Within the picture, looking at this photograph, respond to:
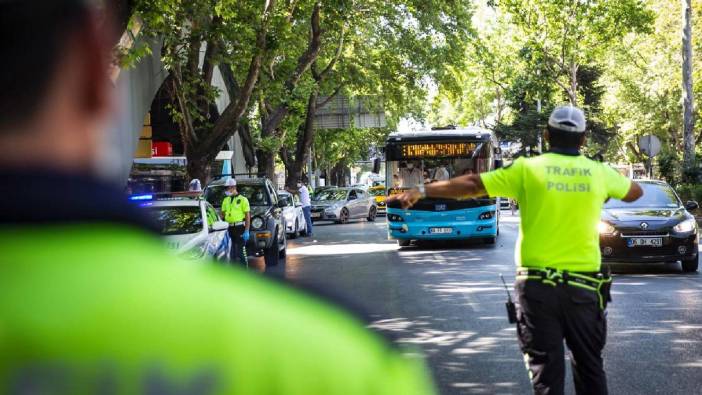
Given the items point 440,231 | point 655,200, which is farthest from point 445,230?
point 655,200

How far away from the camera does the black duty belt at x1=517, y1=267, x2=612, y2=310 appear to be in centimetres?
441

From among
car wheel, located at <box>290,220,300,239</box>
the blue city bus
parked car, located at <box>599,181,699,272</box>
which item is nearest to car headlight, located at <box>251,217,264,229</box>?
the blue city bus

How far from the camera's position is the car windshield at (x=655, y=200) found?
48.7 ft

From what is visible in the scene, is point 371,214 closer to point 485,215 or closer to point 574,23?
point 574,23

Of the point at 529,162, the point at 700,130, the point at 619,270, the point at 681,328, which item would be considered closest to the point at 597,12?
the point at 700,130

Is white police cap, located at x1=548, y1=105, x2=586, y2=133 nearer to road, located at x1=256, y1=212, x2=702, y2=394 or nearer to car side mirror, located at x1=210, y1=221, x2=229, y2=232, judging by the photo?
road, located at x1=256, y1=212, x2=702, y2=394

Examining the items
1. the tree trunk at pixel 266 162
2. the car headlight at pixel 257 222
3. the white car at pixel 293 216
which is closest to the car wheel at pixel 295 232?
the white car at pixel 293 216

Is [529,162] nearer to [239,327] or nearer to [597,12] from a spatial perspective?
[239,327]

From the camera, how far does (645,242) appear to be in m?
13.7

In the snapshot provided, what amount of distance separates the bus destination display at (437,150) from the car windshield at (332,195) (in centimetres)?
1690

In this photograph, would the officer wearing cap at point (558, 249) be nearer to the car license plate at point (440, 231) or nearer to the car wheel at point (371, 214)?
the car license plate at point (440, 231)

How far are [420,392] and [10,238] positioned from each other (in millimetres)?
508

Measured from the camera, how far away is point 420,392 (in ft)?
3.51

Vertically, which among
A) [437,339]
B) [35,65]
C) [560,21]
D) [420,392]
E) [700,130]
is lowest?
[437,339]
